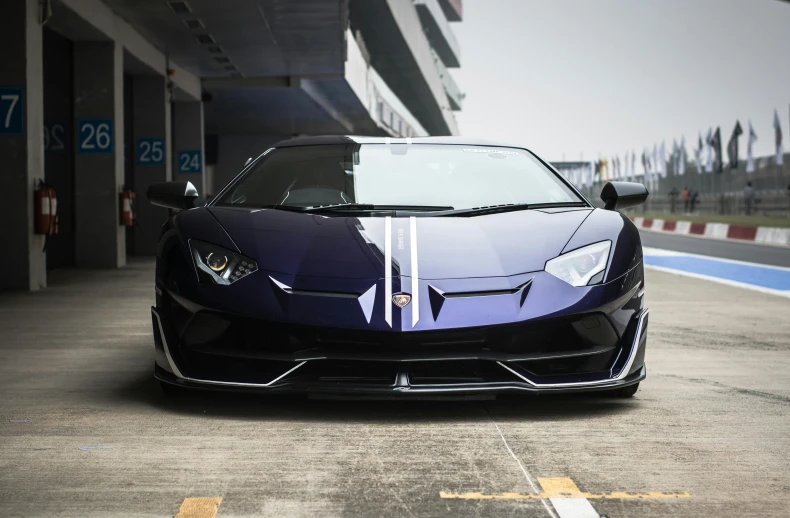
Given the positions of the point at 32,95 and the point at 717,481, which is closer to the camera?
the point at 717,481

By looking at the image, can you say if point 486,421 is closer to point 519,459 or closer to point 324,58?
point 519,459

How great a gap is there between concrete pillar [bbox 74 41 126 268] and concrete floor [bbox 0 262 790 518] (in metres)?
9.47

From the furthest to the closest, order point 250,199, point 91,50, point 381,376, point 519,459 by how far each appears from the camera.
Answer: point 91,50
point 250,199
point 381,376
point 519,459

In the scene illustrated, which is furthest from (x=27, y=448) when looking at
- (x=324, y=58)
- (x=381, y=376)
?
(x=324, y=58)

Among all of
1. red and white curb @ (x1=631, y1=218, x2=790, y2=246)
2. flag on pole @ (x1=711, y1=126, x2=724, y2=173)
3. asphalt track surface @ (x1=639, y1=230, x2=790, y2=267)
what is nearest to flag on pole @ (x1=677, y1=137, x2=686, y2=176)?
flag on pole @ (x1=711, y1=126, x2=724, y2=173)

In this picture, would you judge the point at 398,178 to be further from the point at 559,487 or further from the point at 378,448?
the point at 559,487

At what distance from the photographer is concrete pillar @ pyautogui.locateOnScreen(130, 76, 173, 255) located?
17.9 meters

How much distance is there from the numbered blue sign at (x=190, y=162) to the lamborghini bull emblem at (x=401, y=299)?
1845 centimetres

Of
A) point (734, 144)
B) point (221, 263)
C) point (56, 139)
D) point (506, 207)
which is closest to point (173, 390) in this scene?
point (221, 263)

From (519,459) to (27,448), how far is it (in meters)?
1.66

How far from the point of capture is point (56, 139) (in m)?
15.1

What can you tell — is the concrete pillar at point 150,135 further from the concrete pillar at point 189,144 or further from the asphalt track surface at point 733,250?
Result: the asphalt track surface at point 733,250

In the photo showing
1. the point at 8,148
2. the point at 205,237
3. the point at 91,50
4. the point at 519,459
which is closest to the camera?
the point at 519,459

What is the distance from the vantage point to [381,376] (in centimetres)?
352
